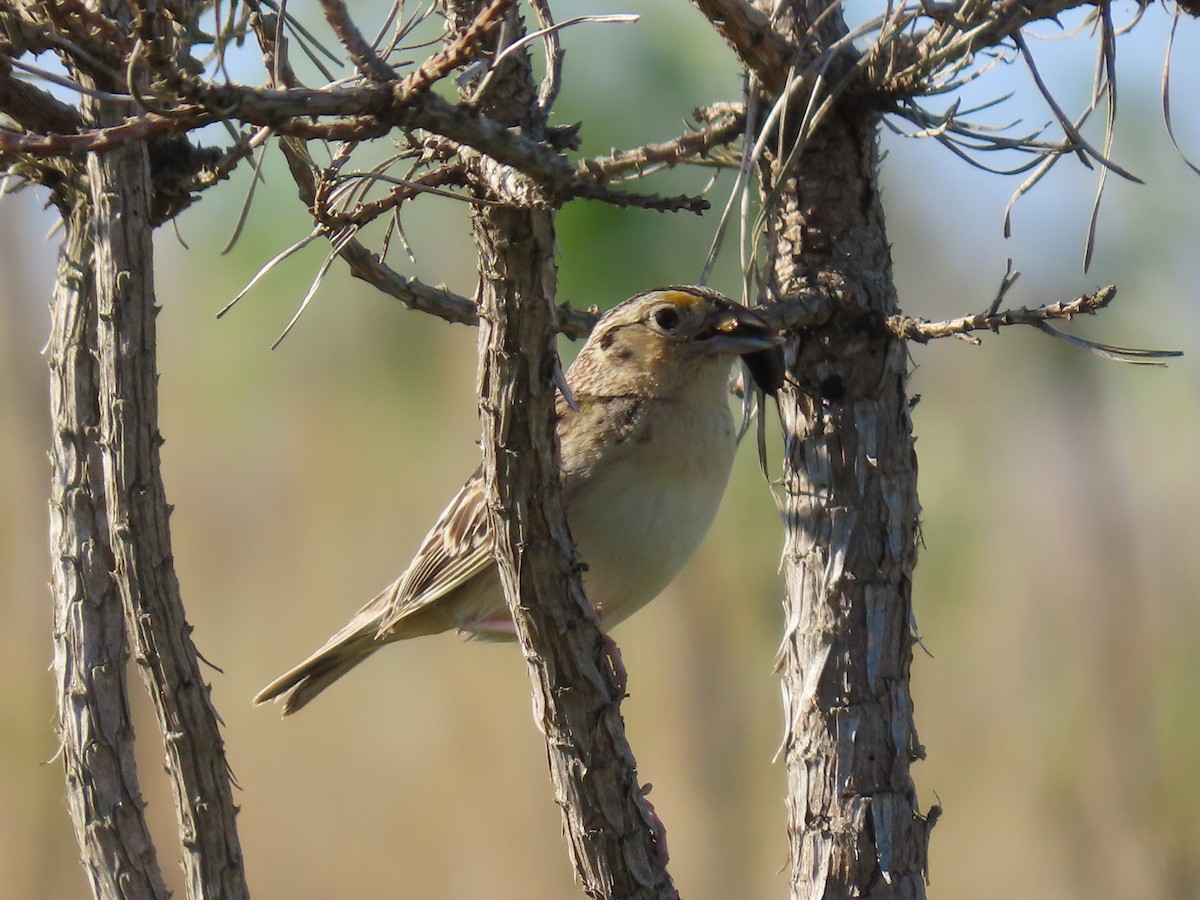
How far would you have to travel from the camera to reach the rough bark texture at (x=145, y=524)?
203 cm

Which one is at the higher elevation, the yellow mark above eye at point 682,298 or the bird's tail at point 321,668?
the yellow mark above eye at point 682,298

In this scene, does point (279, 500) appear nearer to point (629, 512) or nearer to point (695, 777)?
point (695, 777)

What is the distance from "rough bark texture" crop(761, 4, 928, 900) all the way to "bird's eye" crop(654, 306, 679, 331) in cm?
68

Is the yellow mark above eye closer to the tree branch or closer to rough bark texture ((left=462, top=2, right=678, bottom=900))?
the tree branch

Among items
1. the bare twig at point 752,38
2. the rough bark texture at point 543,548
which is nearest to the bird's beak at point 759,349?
the bare twig at point 752,38

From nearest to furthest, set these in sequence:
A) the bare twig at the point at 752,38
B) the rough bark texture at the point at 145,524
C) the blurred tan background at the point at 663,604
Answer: the rough bark texture at the point at 145,524
the bare twig at the point at 752,38
the blurred tan background at the point at 663,604

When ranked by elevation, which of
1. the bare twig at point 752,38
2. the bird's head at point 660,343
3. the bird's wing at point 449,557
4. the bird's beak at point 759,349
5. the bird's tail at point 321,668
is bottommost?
the bird's tail at point 321,668

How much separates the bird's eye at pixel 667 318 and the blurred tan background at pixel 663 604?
7.41ft

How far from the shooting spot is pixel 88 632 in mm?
2189

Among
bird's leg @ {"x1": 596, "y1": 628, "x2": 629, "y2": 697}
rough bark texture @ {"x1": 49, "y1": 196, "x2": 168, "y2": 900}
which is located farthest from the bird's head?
rough bark texture @ {"x1": 49, "y1": 196, "x2": 168, "y2": 900}

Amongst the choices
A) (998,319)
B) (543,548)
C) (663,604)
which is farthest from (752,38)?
(663,604)

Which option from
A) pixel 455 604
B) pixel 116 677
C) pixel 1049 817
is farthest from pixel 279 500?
pixel 116 677

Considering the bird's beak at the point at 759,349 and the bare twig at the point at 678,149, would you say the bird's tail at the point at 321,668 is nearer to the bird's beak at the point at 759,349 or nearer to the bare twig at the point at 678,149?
the bird's beak at the point at 759,349

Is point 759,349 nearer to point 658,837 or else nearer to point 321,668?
point 658,837
